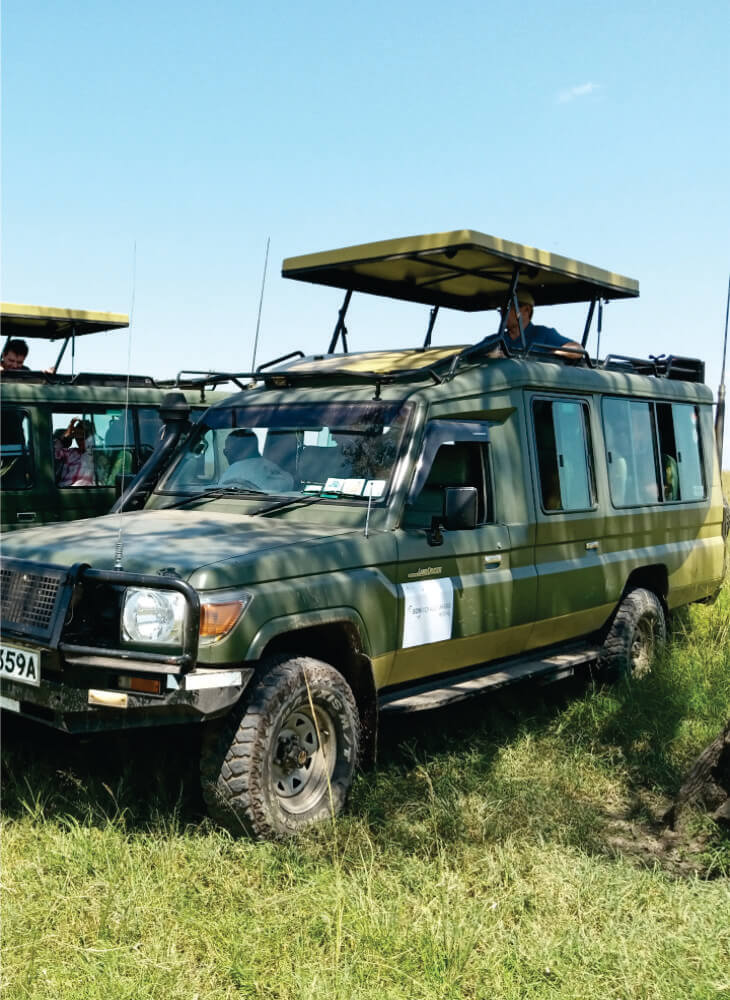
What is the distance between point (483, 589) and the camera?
5398mm

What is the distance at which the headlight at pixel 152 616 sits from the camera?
12.9 ft

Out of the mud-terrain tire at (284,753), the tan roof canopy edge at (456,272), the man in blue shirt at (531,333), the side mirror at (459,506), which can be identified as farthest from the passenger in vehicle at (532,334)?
the mud-terrain tire at (284,753)

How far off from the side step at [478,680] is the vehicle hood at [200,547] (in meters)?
0.82

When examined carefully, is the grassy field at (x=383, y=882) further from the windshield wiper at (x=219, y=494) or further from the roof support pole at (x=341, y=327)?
the roof support pole at (x=341, y=327)

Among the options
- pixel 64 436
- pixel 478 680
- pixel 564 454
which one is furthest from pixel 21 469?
pixel 478 680

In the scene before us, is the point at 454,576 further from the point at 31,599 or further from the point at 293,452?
the point at 31,599

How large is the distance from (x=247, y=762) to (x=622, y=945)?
157 centimetres

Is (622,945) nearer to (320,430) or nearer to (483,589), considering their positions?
(483,589)

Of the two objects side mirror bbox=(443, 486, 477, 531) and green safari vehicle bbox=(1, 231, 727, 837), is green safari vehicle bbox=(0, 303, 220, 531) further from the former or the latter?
side mirror bbox=(443, 486, 477, 531)

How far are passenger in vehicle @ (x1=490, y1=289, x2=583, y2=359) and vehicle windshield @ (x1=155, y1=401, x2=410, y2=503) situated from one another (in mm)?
1953

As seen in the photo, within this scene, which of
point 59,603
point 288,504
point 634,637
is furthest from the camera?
point 634,637

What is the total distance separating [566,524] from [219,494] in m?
2.16

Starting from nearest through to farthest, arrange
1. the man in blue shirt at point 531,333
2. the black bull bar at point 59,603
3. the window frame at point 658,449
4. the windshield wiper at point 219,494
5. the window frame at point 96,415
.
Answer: the black bull bar at point 59,603 < the windshield wiper at point 219,494 < the window frame at point 658,449 < the man in blue shirt at point 531,333 < the window frame at point 96,415

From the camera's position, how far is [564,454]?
6.28 m
